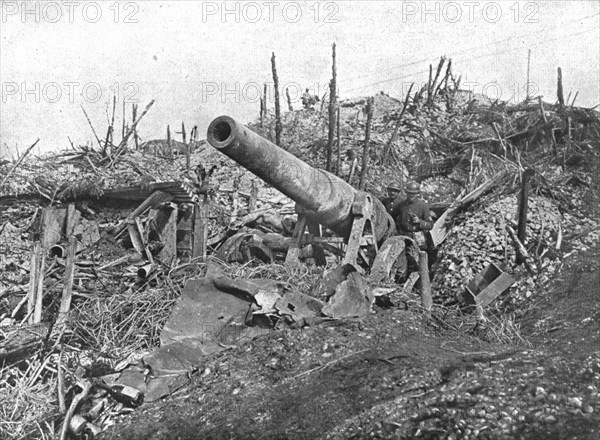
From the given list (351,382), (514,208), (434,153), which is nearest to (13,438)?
(351,382)

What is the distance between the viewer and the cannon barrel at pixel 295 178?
7.24 metres

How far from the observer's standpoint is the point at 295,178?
27.9 ft

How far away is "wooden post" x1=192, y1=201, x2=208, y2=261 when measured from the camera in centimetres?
1185

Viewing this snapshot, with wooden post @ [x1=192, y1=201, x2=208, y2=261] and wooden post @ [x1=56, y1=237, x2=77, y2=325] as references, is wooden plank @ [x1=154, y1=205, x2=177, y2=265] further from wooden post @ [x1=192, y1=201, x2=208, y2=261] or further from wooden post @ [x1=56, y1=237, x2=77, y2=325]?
wooden post @ [x1=56, y1=237, x2=77, y2=325]

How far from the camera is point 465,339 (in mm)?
7320

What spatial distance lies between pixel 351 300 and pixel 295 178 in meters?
1.85

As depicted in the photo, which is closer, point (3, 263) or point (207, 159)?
point (3, 263)

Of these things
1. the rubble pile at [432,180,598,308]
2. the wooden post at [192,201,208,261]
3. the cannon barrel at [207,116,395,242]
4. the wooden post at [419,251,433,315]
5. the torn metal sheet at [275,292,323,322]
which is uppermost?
the cannon barrel at [207,116,395,242]

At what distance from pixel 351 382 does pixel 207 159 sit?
18769mm

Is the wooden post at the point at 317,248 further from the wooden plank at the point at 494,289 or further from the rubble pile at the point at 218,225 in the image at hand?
the wooden plank at the point at 494,289

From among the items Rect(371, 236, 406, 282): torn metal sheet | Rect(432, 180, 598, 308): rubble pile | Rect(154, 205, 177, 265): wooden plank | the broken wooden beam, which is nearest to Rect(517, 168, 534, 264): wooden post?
Rect(432, 180, 598, 308): rubble pile

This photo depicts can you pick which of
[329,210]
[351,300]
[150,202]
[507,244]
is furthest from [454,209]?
[351,300]

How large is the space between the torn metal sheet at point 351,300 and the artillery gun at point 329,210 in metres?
1.57

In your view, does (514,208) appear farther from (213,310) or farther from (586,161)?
(213,310)
